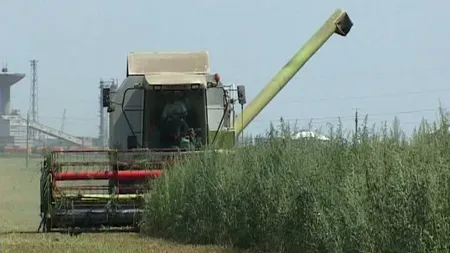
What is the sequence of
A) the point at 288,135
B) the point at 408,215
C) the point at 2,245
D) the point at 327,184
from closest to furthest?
the point at 408,215 → the point at 327,184 → the point at 288,135 → the point at 2,245

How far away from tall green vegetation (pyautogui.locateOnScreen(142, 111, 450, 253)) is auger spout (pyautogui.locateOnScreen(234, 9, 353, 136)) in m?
3.64

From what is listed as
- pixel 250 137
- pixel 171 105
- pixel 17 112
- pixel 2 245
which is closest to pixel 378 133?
pixel 250 137

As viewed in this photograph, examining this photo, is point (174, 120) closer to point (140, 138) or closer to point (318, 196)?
point (140, 138)

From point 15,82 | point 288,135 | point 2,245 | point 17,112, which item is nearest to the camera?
point 288,135

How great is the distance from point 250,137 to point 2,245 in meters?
4.04

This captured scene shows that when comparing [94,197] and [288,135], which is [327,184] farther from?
[94,197]

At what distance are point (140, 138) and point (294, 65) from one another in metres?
4.45

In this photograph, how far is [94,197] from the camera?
601 inches

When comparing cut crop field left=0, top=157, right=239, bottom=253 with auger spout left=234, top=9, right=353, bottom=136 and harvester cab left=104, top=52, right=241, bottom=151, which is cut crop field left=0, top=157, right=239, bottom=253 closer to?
harvester cab left=104, top=52, right=241, bottom=151

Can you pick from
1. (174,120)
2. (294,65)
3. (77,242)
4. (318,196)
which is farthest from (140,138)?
(318,196)

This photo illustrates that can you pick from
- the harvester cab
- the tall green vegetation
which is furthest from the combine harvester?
the tall green vegetation

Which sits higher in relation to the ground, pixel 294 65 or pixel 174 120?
pixel 294 65

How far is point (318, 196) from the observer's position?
9.72 meters

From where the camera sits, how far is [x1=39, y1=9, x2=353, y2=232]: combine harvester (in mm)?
15125
